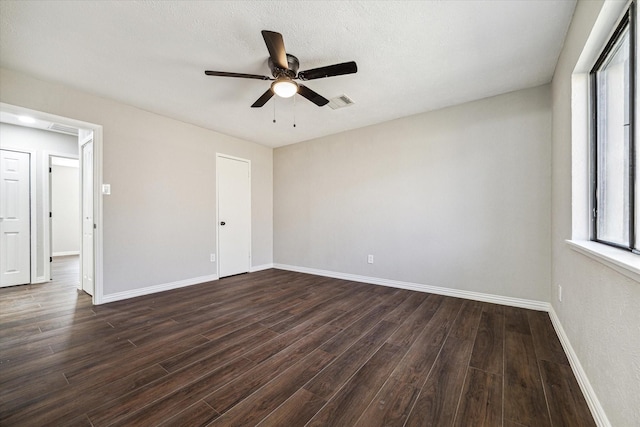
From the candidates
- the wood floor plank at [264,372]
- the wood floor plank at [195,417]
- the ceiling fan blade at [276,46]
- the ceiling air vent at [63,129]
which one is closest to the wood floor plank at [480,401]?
the wood floor plank at [264,372]

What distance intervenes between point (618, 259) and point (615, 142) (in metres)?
0.87

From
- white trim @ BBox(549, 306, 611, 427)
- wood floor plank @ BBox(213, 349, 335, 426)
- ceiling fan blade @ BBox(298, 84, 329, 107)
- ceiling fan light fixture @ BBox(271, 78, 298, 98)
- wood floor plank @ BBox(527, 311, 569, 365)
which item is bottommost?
wood floor plank @ BBox(213, 349, 335, 426)

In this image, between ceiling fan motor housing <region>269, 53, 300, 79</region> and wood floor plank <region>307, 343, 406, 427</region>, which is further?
ceiling fan motor housing <region>269, 53, 300, 79</region>

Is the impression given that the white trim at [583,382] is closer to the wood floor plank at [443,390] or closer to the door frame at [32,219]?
the wood floor plank at [443,390]

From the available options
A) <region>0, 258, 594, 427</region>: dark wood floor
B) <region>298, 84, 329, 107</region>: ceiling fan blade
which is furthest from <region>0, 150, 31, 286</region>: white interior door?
<region>298, 84, 329, 107</region>: ceiling fan blade

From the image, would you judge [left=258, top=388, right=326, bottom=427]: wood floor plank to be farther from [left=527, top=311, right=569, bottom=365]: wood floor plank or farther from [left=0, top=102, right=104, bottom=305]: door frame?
[left=0, top=102, right=104, bottom=305]: door frame

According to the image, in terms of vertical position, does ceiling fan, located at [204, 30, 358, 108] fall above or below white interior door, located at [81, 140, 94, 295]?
above

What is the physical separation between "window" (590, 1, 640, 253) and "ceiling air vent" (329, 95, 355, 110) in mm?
2056

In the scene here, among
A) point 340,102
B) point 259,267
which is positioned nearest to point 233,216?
point 259,267

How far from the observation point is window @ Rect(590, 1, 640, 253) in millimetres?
1237

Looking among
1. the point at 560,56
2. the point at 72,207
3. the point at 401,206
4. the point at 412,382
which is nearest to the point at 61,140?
the point at 72,207

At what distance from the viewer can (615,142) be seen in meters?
1.50

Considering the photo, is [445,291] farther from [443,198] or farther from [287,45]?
[287,45]

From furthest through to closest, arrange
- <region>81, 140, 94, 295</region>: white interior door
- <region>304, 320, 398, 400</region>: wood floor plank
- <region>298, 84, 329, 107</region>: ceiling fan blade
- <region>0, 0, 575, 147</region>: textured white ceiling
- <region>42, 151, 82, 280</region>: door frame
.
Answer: <region>42, 151, 82, 280</region>: door frame
<region>81, 140, 94, 295</region>: white interior door
<region>298, 84, 329, 107</region>: ceiling fan blade
<region>0, 0, 575, 147</region>: textured white ceiling
<region>304, 320, 398, 400</region>: wood floor plank
